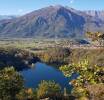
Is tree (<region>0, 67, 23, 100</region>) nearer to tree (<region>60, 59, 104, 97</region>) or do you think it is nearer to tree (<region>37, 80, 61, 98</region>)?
tree (<region>37, 80, 61, 98</region>)

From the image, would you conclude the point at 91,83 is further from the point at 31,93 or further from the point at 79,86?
the point at 31,93

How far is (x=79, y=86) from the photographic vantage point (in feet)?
67.7

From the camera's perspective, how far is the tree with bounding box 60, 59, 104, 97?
20.0 metres

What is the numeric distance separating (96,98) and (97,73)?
8.90 feet

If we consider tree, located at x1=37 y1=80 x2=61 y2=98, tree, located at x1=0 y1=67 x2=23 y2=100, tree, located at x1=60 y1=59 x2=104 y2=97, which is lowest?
tree, located at x1=37 y1=80 x2=61 y2=98

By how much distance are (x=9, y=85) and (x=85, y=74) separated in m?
71.8

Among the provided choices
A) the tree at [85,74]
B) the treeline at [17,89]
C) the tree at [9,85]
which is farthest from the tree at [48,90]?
the tree at [85,74]

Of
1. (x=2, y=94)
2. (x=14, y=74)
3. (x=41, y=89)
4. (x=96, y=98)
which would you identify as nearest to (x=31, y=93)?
Answer: (x=41, y=89)

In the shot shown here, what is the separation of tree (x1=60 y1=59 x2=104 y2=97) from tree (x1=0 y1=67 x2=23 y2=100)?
69.1m

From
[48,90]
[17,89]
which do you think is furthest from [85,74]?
[48,90]

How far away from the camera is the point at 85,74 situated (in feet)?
65.9

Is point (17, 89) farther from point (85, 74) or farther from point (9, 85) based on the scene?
point (85, 74)

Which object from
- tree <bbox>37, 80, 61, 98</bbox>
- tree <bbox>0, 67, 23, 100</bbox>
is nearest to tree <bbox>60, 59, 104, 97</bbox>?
tree <bbox>0, 67, 23, 100</bbox>

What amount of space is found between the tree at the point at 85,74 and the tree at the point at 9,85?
69063mm
